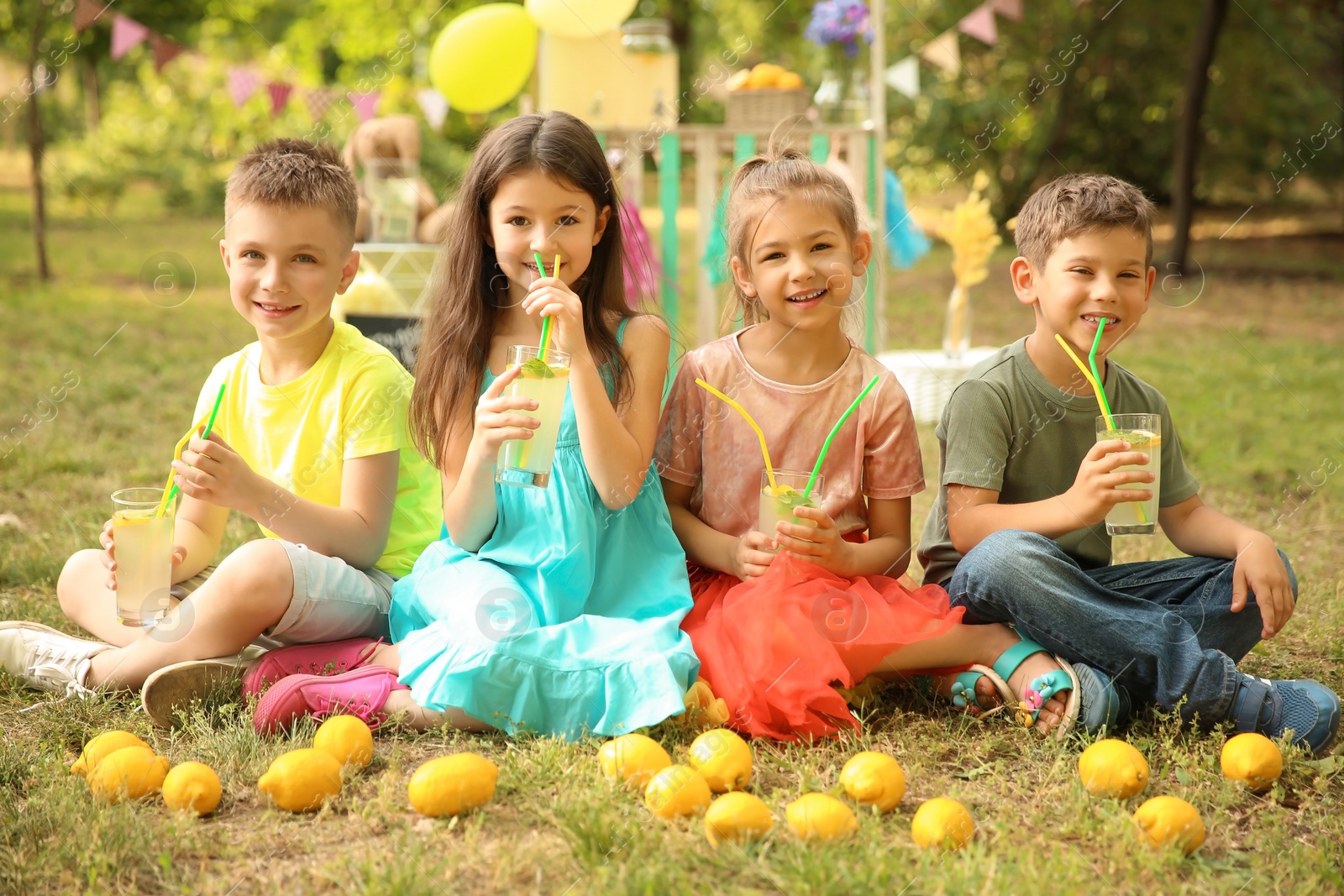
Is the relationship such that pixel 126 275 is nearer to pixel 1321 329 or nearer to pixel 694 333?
pixel 694 333

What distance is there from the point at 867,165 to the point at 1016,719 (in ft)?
14.0

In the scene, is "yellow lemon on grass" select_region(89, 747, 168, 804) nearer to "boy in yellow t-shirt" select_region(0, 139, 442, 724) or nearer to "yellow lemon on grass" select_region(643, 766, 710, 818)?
Answer: "boy in yellow t-shirt" select_region(0, 139, 442, 724)

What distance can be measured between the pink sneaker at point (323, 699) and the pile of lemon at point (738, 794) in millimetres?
502

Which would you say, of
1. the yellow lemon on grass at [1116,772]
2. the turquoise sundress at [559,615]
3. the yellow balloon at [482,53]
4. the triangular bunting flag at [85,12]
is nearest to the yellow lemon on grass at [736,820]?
the turquoise sundress at [559,615]

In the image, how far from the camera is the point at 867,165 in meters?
6.04

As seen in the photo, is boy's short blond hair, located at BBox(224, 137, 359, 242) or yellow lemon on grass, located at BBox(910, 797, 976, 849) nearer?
yellow lemon on grass, located at BBox(910, 797, 976, 849)

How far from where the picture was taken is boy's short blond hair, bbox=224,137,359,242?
2.48 meters

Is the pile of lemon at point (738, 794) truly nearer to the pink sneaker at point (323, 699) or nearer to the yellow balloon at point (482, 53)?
the pink sneaker at point (323, 699)

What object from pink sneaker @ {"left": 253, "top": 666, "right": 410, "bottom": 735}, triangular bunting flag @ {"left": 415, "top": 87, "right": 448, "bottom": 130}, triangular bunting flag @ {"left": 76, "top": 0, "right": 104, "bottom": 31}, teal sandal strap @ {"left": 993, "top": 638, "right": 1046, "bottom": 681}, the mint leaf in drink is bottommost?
pink sneaker @ {"left": 253, "top": 666, "right": 410, "bottom": 735}

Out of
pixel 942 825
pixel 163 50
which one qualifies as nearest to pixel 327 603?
pixel 942 825

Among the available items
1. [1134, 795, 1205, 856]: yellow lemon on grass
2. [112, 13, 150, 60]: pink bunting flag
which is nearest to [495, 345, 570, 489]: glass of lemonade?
[1134, 795, 1205, 856]: yellow lemon on grass

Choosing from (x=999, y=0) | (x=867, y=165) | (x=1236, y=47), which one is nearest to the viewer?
(x=999, y=0)

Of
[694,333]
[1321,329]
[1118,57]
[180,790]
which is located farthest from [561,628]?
[1118,57]

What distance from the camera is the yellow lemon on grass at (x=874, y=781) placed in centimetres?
193
